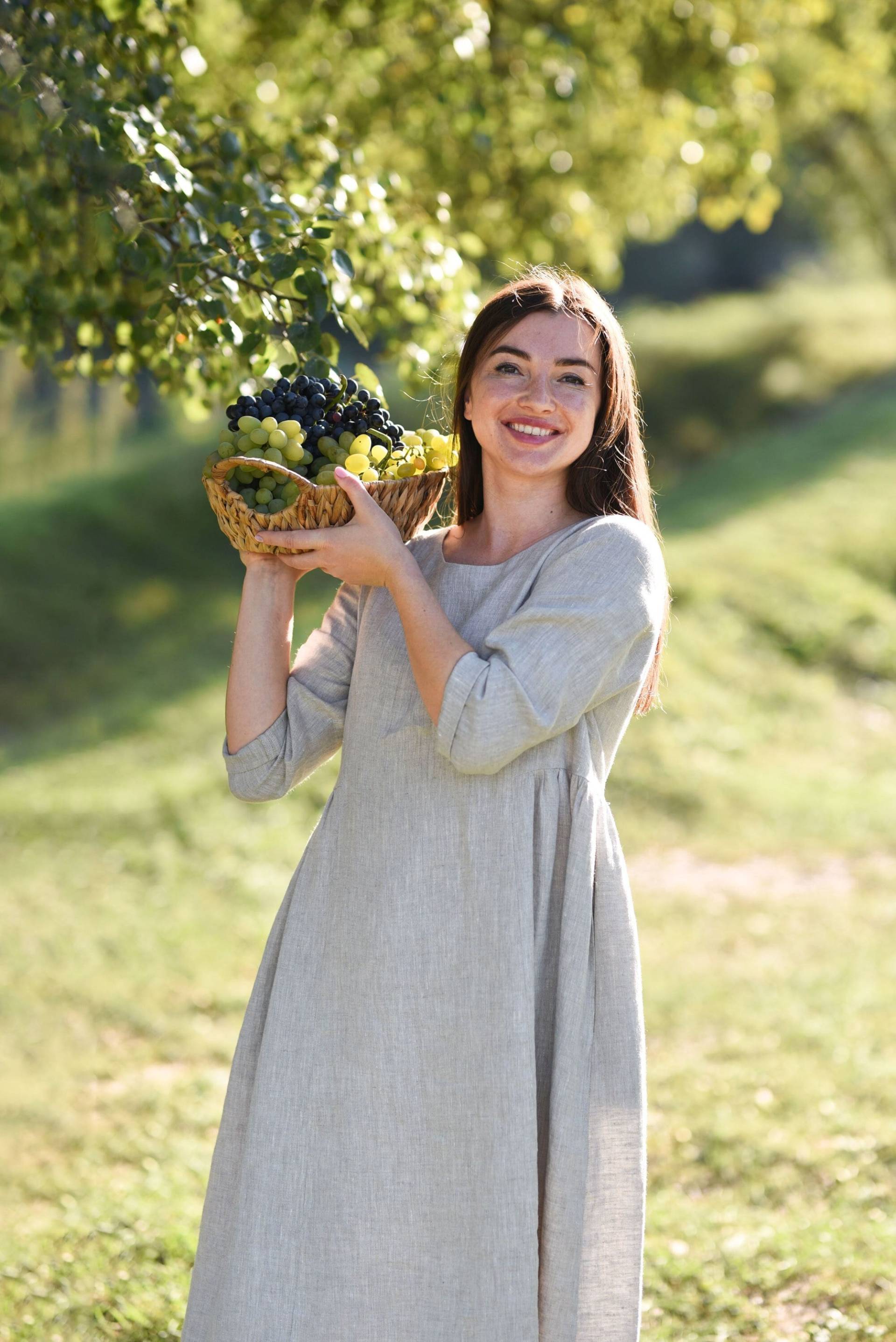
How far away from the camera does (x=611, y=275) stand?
290 inches

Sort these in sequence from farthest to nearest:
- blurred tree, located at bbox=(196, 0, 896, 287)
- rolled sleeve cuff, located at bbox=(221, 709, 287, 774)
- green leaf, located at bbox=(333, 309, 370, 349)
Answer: blurred tree, located at bbox=(196, 0, 896, 287), green leaf, located at bbox=(333, 309, 370, 349), rolled sleeve cuff, located at bbox=(221, 709, 287, 774)

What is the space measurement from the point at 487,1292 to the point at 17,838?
6.00m

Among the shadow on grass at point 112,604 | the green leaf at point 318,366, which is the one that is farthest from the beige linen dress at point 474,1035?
the shadow on grass at point 112,604

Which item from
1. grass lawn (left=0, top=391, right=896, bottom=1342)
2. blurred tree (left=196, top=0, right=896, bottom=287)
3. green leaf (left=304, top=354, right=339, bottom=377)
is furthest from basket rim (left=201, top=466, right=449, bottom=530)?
grass lawn (left=0, top=391, right=896, bottom=1342)

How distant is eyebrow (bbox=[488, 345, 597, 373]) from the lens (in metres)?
2.27

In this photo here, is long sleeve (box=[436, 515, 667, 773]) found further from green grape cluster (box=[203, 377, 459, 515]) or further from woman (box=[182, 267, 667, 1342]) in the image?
green grape cluster (box=[203, 377, 459, 515])

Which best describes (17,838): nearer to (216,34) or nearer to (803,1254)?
(216,34)

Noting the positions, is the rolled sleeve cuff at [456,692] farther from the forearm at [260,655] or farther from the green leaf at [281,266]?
the green leaf at [281,266]

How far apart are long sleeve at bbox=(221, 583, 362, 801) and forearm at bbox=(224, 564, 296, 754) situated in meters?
0.02

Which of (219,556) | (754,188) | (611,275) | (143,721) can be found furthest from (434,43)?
(219,556)

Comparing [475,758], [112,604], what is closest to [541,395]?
[475,758]

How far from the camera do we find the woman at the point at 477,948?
6.97ft

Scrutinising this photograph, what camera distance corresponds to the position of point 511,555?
7.68ft

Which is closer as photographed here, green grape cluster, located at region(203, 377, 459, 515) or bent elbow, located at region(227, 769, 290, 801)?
green grape cluster, located at region(203, 377, 459, 515)
